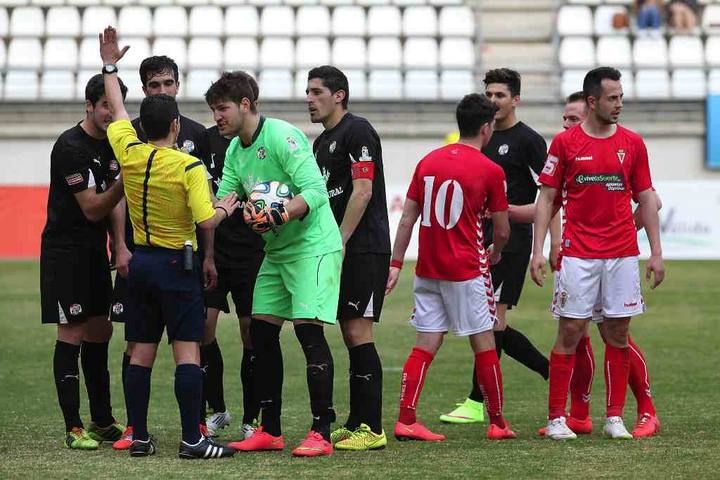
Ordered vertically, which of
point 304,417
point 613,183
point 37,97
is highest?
point 37,97

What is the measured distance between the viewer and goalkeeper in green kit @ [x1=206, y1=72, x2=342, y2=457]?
22.9 ft

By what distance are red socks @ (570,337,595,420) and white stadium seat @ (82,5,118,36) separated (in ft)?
67.9

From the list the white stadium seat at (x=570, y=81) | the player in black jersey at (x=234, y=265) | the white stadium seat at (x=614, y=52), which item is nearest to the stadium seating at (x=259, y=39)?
the white stadium seat at (x=570, y=81)

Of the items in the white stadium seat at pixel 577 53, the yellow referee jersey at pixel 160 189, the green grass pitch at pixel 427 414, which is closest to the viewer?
the green grass pitch at pixel 427 414

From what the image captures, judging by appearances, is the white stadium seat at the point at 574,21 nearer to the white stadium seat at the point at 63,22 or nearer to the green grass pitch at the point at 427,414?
the white stadium seat at the point at 63,22

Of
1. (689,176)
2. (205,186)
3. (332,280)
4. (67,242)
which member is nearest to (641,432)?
(332,280)

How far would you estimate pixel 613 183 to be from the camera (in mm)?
7555

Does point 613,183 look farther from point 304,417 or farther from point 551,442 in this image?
point 304,417

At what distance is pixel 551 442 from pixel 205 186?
7.87 ft

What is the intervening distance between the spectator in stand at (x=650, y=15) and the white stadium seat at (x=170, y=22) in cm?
914

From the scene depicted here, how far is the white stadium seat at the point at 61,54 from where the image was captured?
26.2m

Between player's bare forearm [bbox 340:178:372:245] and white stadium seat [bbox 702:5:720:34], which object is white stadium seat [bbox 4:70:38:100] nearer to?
white stadium seat [bbox 702:5:720:34]

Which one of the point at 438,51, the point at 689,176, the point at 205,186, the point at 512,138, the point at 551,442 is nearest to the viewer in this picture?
the point at 205,186

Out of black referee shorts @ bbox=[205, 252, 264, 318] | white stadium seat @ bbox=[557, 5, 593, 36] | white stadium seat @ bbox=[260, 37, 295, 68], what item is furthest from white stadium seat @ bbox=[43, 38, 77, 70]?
black referee shorts @ bbox=[205, 252, 264, 318]
